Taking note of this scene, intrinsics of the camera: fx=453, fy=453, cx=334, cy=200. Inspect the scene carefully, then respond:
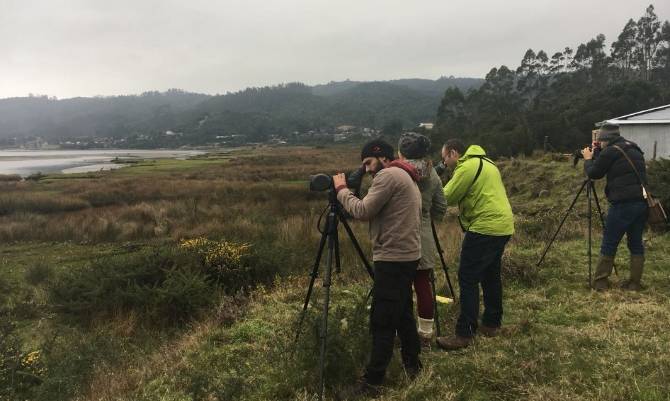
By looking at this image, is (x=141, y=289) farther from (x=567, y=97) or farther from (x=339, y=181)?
(x=567, y=97)

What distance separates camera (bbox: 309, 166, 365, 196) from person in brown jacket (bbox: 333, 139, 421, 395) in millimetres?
59

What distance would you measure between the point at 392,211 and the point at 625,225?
361 centimetres

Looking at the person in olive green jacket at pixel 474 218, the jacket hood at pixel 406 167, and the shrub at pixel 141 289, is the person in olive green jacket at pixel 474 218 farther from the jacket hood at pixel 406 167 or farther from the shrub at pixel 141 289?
the shrub at pixel 141 289

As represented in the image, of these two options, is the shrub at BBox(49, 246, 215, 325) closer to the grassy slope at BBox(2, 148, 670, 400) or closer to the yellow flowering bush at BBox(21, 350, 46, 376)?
the grassy slope at BBox(2, 148, 670, 400)

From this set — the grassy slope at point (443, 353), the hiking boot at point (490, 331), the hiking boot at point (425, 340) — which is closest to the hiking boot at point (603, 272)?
the grassy slope at point (443, 353)

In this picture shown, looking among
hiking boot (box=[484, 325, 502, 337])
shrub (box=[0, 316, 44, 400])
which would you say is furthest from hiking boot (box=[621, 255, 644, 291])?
shrub (box=[0, 316, 44, 400])

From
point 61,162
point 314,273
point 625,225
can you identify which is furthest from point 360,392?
point 61,162

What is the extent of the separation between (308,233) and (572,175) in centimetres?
1036

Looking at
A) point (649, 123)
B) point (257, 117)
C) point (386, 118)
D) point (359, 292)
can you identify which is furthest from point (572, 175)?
point (257, 117)

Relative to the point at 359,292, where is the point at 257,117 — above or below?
above

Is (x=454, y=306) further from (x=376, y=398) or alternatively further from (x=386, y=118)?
(x=386, y=118)

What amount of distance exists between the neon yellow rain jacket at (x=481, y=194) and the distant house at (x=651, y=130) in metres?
19.1

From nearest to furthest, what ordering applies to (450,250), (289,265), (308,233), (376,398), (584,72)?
(376,398), (450,250), (289,265), (308,233), (584,72)

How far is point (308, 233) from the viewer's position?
13180 mm
